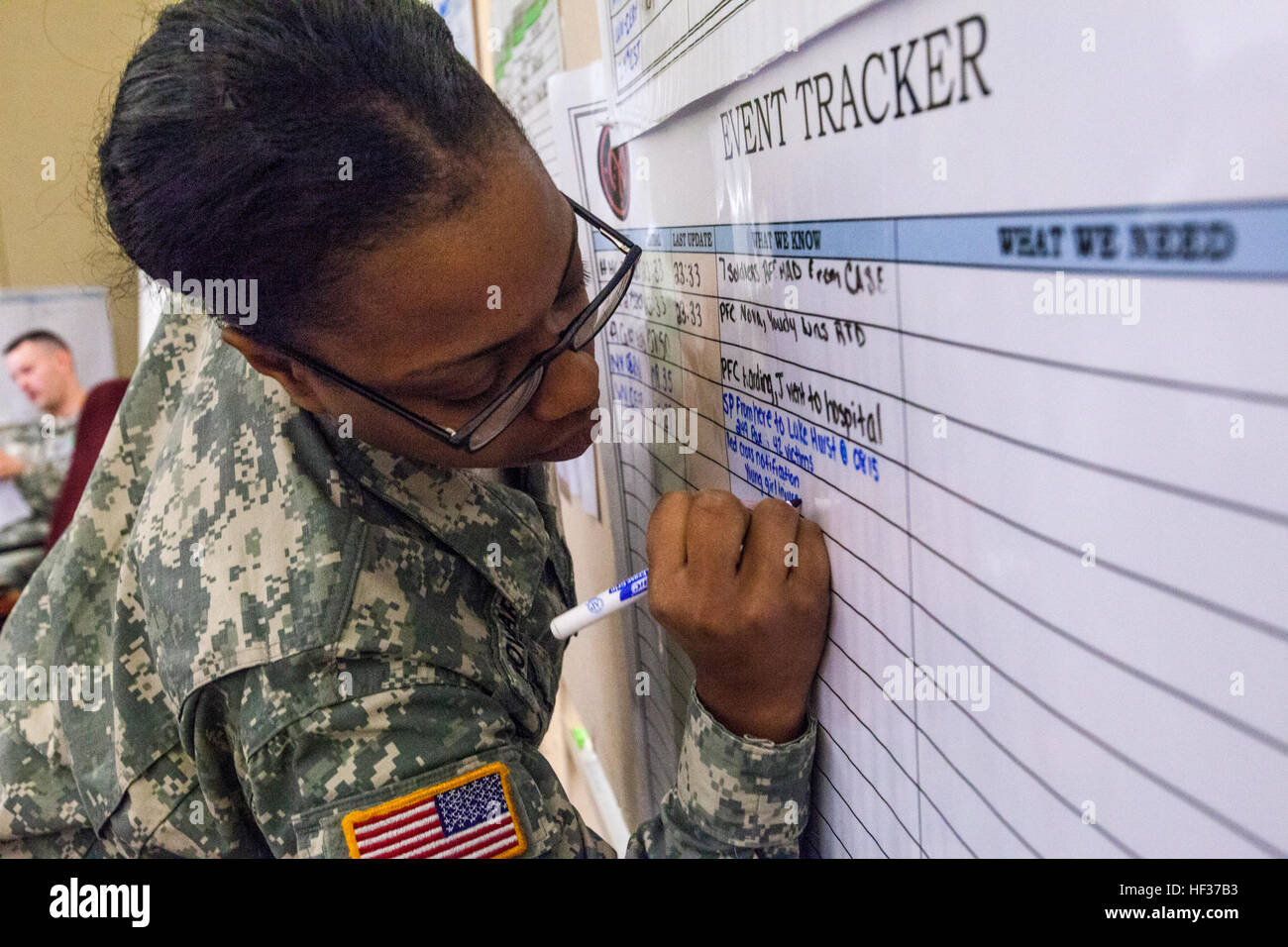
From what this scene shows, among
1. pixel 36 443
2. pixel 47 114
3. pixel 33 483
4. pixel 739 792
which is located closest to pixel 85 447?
pixel 47 114

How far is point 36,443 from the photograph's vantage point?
2.10 meters

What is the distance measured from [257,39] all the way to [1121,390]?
0.44 m

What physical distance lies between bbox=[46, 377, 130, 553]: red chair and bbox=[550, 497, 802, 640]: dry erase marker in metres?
1.12

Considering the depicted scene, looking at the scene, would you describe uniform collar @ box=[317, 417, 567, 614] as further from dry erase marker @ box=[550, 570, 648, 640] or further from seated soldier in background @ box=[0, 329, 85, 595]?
seated soldier in background @ box=[0, 329, 85, 595]

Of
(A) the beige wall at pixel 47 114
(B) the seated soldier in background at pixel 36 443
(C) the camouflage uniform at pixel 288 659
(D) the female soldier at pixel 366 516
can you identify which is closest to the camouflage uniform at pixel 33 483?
A: (B) the seated soldier in background at pixel 36 443

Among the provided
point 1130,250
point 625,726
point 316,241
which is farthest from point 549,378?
point 625,726

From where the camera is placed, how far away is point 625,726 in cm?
106

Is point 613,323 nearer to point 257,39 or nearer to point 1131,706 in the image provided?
point 257,39

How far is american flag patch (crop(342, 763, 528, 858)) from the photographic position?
505 mm

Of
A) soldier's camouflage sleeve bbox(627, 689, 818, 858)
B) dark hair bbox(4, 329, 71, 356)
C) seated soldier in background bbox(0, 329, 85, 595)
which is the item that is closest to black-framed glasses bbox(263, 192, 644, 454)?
soldier's camouflage sleeve bbox(627, 689, 818, 858)

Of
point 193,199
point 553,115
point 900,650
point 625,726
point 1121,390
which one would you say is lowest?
point 625,726

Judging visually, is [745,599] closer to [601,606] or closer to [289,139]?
[601,606]
